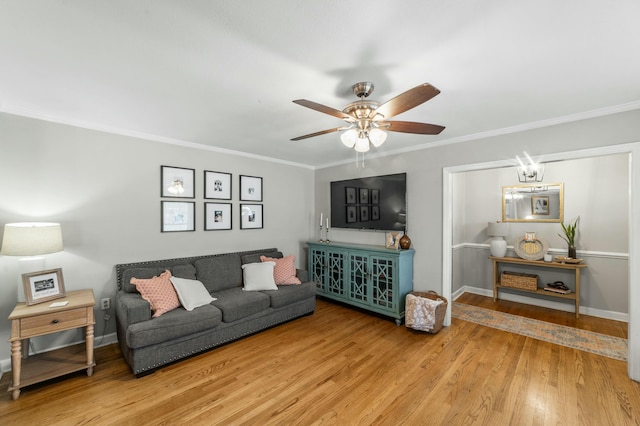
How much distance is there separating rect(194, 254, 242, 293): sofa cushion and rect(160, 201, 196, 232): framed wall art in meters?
0.49

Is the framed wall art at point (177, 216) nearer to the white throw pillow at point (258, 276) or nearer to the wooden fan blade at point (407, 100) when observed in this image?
the white throw pillow at point (258, 276)

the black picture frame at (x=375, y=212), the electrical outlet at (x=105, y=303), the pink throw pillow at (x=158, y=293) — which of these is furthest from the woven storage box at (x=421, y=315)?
the electrical outlet at (x=105, y=303)

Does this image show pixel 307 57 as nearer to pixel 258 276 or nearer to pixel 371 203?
pixel 258 276

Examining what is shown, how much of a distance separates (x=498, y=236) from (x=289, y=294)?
11.6 feet

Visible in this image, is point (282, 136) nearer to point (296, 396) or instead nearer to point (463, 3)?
point (463, 3)

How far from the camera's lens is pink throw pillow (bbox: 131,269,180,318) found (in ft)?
8.84

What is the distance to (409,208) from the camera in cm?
383

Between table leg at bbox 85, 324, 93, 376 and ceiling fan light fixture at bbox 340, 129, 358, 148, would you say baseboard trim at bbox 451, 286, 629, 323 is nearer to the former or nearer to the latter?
ceiling fan light fixture at bbox 340, 129, 358, 148

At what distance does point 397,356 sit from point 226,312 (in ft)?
5.94

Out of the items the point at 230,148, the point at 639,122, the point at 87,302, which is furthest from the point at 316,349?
the point at 639,122

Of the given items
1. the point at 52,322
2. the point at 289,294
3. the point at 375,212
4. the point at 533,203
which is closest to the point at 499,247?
the point at 533,203

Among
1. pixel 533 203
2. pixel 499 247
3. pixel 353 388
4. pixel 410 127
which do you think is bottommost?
pixel 353 388

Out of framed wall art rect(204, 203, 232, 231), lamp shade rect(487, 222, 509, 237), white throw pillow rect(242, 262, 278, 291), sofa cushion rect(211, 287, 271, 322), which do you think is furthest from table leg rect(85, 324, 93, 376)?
lamp shade rect(487, 222, 509, 237)

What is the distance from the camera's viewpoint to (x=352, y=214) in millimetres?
4527
